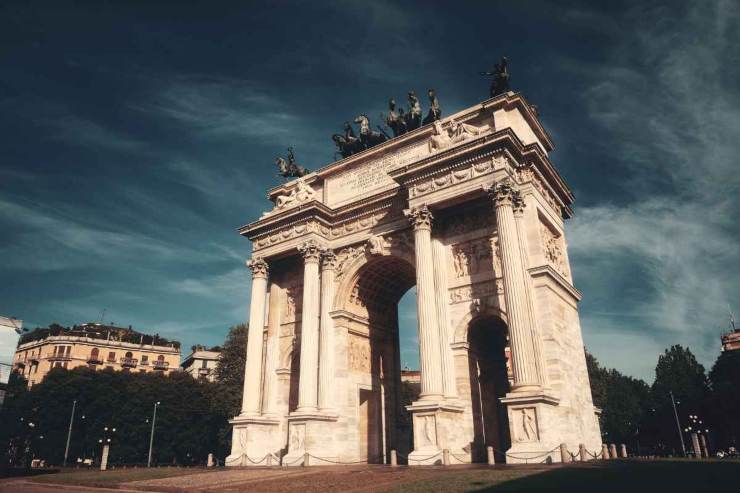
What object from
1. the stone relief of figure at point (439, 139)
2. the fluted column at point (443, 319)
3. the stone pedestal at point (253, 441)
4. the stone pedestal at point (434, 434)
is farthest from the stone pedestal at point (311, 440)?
the stone relief of figure at point (439, 139)

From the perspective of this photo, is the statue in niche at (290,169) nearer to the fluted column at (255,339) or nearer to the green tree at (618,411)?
the fluted column at (255,339)

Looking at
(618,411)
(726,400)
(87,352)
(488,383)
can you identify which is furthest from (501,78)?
(87,352)

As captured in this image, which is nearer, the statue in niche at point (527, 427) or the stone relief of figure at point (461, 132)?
the statue in niche at point (527, 427)

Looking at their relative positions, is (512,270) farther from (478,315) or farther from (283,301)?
(283,301)

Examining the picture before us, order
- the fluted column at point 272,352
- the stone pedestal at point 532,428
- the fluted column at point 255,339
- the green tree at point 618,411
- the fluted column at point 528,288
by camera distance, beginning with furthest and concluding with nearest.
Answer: the green tree at point 618,411, the fluted column at point 272,352, the fluted column at point 255,339, the fluted column at point 528,288, the stone pedestal at point 532,428

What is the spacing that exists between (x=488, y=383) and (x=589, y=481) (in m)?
15.5

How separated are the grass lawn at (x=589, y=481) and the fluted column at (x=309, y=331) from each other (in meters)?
13.7

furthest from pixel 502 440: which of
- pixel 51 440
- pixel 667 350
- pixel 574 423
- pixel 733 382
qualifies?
pixel 667 350

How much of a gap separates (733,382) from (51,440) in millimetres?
69175

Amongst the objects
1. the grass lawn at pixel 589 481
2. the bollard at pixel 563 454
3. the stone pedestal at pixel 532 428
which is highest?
the stone pedestal at pixel 532 428

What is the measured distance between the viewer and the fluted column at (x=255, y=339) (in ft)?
97.8

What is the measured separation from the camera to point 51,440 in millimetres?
55156

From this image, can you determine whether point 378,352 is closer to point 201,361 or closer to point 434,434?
point 434,434

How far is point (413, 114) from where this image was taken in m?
31.8
